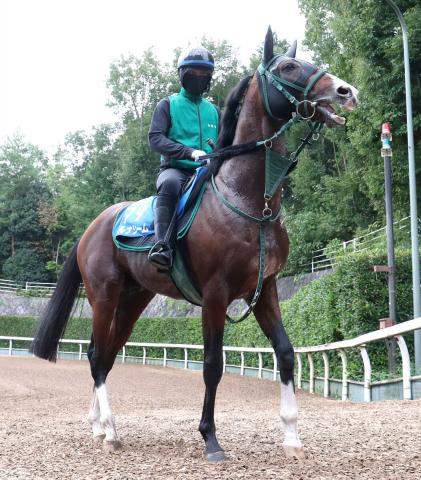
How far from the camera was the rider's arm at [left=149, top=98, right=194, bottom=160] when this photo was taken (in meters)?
5.56

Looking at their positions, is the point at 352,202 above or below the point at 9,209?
below

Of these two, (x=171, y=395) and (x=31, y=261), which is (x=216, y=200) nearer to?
(x=171, y=395)

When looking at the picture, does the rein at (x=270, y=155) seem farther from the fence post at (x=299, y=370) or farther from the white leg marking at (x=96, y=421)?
the fence post at (x=299, y=370)

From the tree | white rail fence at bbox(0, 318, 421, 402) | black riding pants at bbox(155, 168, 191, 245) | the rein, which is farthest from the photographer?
the tree

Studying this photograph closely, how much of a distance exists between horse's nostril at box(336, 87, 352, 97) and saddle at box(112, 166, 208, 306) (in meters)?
1.28

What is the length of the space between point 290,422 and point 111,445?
158 cm

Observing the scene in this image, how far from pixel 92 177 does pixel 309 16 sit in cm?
3000

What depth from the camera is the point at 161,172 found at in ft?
19.4

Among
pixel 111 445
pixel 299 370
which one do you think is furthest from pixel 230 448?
pixel 299 370

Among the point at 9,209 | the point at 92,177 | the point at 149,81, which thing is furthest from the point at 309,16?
the point at 9,209

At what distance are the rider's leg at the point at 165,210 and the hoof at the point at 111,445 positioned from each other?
155 centimetres

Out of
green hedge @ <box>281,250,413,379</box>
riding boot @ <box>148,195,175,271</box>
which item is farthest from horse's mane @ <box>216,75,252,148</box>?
green hedge @ <box>281,250,413,379</box>

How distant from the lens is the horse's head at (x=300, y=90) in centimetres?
466

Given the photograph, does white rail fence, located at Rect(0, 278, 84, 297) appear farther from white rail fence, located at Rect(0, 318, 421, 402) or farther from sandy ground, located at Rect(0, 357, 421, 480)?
sandy ground, located at Rect(0, 357, 421, 480)
